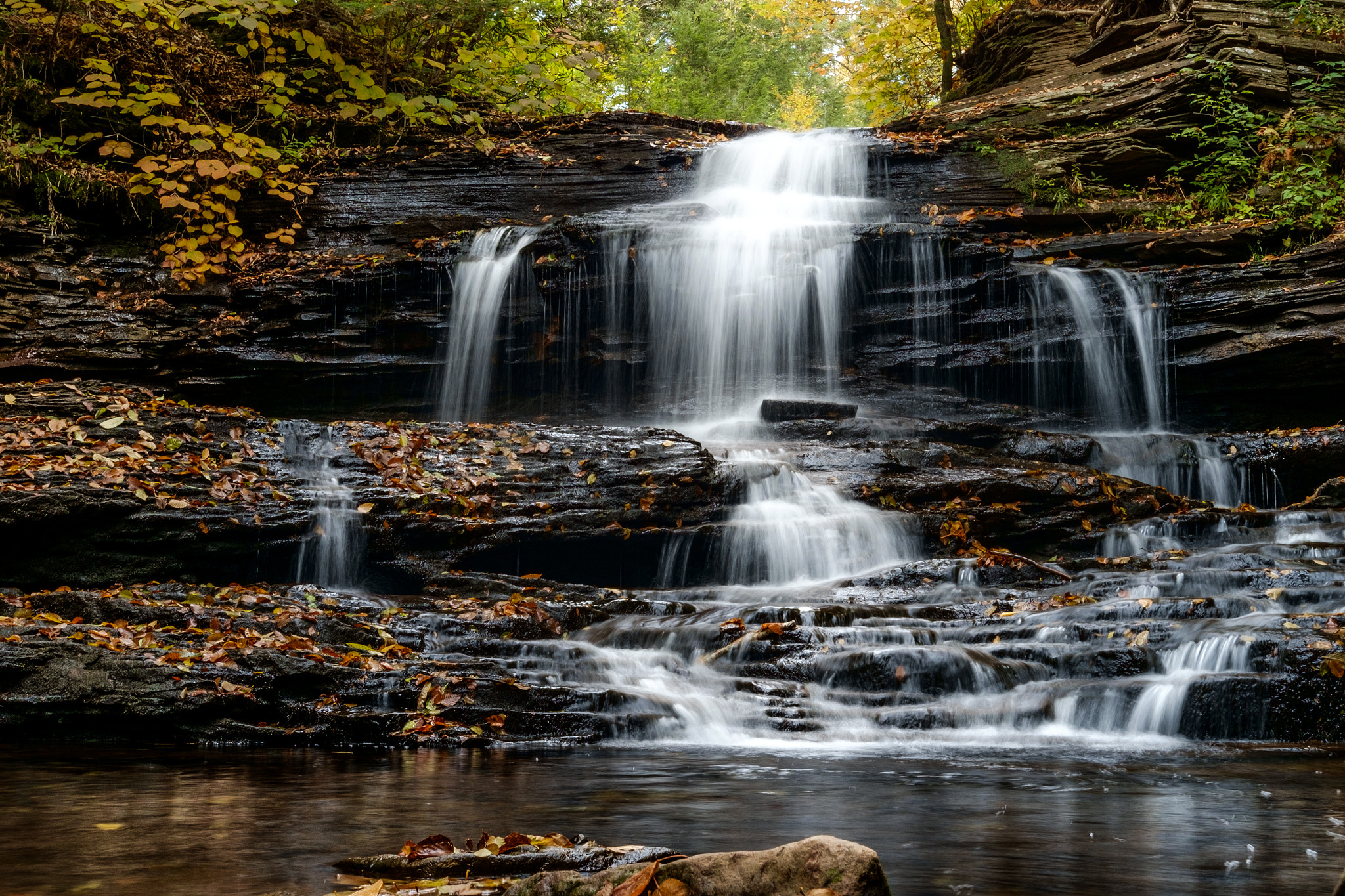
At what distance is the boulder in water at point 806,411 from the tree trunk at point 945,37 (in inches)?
406

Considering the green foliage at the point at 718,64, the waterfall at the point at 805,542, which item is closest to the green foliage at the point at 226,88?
the waterfall at the point at 805,542

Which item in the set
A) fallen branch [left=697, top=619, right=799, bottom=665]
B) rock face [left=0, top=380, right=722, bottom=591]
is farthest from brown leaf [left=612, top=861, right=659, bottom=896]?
rock face [left=0, top=380, right=722, bottom=591]

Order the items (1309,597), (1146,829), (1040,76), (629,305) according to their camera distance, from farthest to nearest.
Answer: (1040,76), (629,305), (1309,597), (1146,829)

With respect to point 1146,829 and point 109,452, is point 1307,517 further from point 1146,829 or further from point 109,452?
point 109,452

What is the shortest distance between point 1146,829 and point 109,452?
7.93 meters

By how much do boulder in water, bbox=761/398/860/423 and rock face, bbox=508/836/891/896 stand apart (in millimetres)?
9063

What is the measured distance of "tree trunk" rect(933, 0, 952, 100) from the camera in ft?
57.8

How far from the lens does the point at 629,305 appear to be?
12.1 metres

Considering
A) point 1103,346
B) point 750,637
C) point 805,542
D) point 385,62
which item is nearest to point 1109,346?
point 1103,346

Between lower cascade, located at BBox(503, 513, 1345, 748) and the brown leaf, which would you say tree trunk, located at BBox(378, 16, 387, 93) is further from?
the brown leaf

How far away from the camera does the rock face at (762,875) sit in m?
1.68

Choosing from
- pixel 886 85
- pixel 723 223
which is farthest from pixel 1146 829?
pixel 886 85

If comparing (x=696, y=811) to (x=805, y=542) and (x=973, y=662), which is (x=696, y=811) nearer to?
(x=973, y=662)

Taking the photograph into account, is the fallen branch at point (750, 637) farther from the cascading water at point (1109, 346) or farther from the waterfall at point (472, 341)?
the waterfall at point (472, 341)
